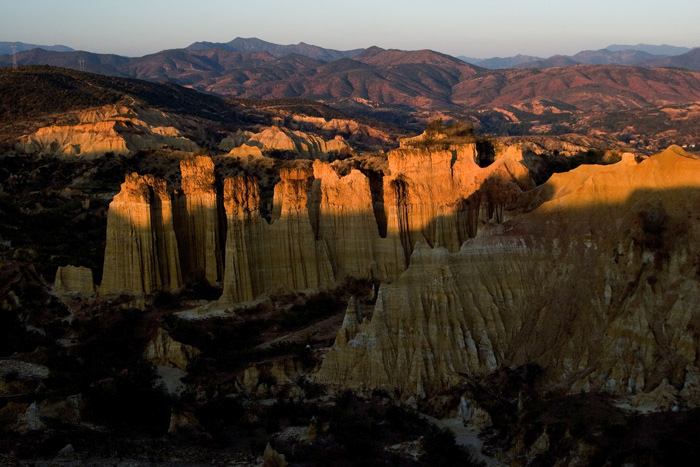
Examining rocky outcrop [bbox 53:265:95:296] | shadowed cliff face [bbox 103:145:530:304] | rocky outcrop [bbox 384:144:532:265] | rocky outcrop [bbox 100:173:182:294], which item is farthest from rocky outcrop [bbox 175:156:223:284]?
rocky outcrop [bbox 384:144:532:265]

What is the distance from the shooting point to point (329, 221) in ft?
148

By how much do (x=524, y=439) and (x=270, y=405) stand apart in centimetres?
973

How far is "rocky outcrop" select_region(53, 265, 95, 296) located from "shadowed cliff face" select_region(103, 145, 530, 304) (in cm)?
→ 134

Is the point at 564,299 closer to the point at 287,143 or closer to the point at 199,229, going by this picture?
the point at 199,229

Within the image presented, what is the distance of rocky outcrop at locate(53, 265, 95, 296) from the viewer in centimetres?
4309

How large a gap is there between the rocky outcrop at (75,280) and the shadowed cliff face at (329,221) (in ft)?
4.39

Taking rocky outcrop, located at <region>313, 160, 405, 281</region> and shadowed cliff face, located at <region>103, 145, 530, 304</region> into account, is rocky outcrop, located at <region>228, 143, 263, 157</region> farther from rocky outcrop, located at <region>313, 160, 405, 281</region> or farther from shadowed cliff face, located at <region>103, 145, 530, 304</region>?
rocky outcrop, located at <region>313, 160, 405, 281</region>

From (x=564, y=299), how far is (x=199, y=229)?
21276mm

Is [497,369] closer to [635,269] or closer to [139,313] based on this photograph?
[635,269]

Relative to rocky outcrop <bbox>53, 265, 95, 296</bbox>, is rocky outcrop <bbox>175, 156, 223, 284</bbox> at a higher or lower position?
higher

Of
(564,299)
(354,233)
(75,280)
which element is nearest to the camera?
(564,299)

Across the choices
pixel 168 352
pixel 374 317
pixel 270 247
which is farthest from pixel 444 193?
pixel 168 352

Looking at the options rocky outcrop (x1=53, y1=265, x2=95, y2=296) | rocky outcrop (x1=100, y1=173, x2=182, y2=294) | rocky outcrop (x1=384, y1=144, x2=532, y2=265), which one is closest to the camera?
rocky outcrop (x1=384, y1=144, x2=532, y2=265)

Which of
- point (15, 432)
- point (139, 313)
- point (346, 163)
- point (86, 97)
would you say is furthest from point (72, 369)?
point (86, 97)
